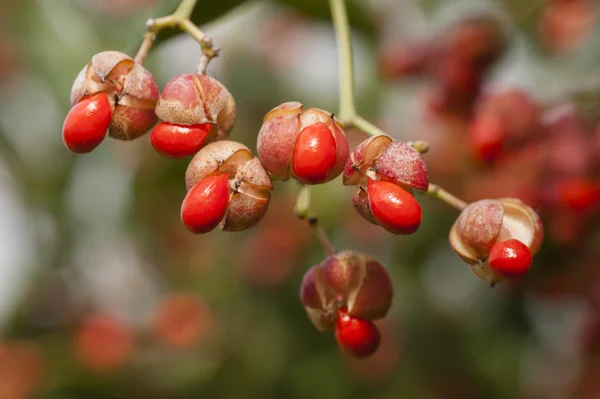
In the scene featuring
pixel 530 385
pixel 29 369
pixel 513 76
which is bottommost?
pixel 530 385

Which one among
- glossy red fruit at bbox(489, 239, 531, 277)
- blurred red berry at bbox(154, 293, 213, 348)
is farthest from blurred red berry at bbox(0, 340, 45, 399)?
glossy red fruit at bbox(489, 239, 531, 277)

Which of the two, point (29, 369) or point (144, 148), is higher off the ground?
point (144, 148)

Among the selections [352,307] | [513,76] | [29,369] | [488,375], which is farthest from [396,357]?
[352,307]

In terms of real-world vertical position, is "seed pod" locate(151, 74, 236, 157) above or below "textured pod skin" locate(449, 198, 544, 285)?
above

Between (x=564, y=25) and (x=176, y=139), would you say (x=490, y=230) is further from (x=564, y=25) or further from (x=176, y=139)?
(x=564, y=25)

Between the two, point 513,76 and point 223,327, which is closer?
point 513,76

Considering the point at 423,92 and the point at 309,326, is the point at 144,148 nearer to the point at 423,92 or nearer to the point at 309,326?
the point at 309,326

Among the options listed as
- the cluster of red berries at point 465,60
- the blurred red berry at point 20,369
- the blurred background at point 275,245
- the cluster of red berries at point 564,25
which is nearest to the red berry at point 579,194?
the blurred background at point 275,245

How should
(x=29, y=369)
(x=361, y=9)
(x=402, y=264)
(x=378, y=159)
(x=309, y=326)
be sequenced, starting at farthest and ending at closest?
1. (x=29, y=369)
2. (x=309, y=326)
3. (x=402, y=264)
4. (x=361, y=9)
5. (x=378, y=159)

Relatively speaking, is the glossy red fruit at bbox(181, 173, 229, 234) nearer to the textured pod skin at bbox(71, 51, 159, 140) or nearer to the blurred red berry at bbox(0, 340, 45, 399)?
the textured pod skin at bbox(71, 51, 159, 140)
